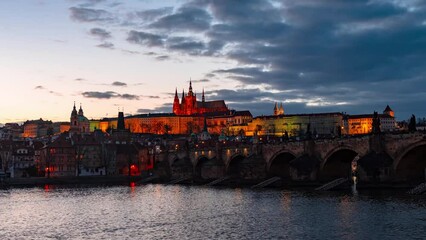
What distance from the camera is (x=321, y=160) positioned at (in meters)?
86.4

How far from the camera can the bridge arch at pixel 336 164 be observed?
8462 centimetres

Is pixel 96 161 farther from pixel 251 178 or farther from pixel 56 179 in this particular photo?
pixel 251 178

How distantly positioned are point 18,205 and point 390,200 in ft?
148

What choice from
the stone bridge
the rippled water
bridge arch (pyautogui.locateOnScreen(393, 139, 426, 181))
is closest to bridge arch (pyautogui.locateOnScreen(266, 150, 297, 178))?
the stone bridge

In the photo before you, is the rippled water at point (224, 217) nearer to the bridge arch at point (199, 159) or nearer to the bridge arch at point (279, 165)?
the bridge arch at point (279, 165)

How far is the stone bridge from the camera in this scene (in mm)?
72125

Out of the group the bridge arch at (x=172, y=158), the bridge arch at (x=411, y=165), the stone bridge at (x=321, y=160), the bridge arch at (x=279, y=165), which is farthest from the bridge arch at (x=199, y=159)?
the bridge arch at (x=411, y=165)

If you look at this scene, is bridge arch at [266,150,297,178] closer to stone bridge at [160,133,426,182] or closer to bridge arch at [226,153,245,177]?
stone bridge at [160,133,426,182]

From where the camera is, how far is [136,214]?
62.7m

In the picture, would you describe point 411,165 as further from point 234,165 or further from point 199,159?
point 199,159

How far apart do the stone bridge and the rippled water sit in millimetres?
5540

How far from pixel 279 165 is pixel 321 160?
55.4ft

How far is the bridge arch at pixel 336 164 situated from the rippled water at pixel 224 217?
8.55 m

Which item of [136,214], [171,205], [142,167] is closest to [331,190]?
[171,205]
